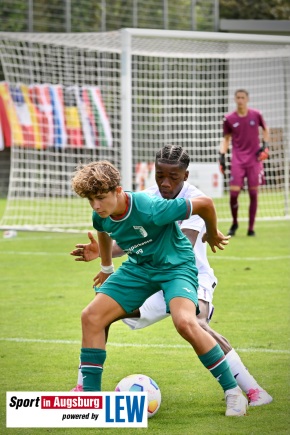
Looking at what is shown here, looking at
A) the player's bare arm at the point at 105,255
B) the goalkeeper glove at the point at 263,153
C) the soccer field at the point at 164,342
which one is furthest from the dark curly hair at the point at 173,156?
the goalkeeper glove at the point at 263,153

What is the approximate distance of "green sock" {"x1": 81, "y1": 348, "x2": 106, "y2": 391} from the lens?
555cm

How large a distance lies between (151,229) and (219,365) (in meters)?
0.84

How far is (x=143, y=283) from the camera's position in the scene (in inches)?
226

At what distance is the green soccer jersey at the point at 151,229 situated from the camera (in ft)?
18.5

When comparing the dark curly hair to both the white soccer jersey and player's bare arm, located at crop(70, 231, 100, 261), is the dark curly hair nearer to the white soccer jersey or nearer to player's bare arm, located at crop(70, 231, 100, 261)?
the white soccer jersey

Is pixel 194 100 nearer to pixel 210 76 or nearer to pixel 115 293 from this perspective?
pixel 210 76

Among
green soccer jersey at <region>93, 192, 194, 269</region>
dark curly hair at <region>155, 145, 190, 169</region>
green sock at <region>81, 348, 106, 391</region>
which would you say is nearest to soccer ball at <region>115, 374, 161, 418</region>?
green sock at <region>81, 348, 106, 391</region>

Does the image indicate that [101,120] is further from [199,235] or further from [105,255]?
[105,255]

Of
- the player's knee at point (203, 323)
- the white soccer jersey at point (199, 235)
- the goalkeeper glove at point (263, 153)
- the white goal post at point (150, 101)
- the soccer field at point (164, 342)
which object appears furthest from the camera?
the white goal post at point (150, 101)

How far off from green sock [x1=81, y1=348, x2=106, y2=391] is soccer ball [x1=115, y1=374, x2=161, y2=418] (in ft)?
0.81

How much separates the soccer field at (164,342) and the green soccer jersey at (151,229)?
87 centimetres

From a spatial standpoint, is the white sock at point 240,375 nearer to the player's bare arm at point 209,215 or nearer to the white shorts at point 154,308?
the white shorts at point 154,308

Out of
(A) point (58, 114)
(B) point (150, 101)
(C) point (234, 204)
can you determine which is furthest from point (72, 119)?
(C) point (234, 204)

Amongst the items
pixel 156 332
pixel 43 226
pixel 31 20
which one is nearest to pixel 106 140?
pixel 43 226
